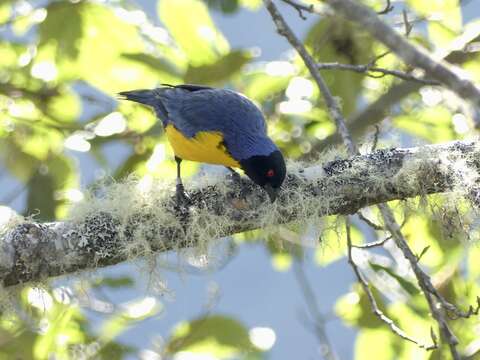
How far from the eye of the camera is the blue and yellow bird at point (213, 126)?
3.54 metres

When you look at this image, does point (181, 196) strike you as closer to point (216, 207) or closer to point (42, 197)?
point (216, 207)

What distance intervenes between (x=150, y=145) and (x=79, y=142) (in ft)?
1.29

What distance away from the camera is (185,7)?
3.88 m

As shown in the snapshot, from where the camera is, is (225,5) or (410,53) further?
(225,5)

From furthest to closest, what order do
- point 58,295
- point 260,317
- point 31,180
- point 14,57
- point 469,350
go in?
point 260,317 → point 14,57 → point 31,180 → point 58,295 → point 469,350

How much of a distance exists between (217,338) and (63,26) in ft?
4.90

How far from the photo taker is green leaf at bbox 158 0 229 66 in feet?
12.8

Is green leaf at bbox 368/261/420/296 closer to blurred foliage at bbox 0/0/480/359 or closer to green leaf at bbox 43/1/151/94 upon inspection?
blurred foliage at bbox 0/0/480/359

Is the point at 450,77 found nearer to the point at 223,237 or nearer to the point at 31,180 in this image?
the point at 223,237

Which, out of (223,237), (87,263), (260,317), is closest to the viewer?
(87,263)

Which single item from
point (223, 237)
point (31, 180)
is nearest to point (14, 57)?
point (31, 180)

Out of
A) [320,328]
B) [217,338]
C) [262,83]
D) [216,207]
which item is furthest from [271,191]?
[262,83]

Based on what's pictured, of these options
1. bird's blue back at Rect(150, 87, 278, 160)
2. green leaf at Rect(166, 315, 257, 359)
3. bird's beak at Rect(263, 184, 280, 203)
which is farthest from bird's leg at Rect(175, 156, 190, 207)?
green leaf at Rect(166, 315, 257, 359)

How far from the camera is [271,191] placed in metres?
3.08
